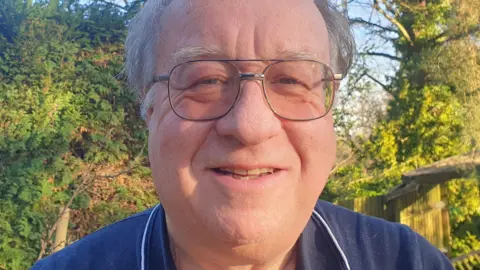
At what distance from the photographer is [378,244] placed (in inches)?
64.2

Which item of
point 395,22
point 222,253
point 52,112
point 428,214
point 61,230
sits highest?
point 395,22

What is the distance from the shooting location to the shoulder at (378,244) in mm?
1575

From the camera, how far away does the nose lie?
44.0 inches

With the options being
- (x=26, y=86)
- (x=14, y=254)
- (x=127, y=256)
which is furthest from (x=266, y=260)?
(x=26, y=86)

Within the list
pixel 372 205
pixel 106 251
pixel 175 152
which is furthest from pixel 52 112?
pixel 372 205

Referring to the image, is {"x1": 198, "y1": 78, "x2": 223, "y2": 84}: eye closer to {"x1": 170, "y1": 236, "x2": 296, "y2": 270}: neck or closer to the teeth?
the teeth

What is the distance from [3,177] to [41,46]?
115 cm

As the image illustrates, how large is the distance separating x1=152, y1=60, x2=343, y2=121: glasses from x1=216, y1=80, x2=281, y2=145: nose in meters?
0.02

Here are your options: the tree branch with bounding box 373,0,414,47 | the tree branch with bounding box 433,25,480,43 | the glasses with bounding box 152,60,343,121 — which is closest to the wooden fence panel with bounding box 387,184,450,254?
the tree branch with bounding box 433,25,480,43

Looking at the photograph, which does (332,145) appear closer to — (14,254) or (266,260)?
(266,260)

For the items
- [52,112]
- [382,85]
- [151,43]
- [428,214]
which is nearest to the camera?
[151,43]

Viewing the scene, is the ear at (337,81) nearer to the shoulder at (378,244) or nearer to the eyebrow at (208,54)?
the eyebrow at (208,54)

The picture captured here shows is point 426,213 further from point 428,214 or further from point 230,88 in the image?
point 230,88

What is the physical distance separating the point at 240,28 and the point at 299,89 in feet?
0.78
